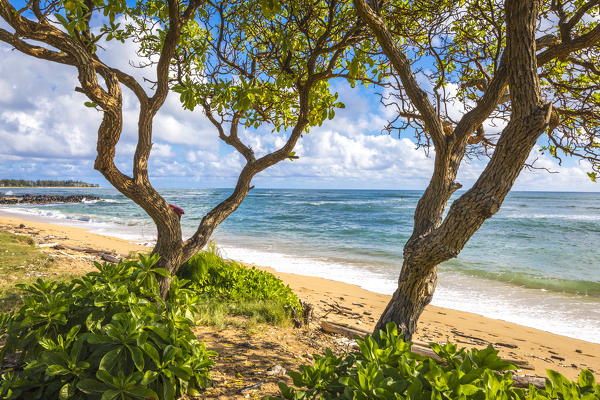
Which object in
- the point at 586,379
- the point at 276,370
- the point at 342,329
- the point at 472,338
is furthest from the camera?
the point at 472,338

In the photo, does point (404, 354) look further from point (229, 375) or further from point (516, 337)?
point (516, 337)

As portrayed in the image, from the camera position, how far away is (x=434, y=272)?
11.6 feet

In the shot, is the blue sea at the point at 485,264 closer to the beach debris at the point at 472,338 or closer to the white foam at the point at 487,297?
the white foam at the point at 487,297

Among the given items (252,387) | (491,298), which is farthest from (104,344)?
(491,298)

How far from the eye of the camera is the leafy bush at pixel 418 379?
4.99ft

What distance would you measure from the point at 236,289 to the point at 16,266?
16.2 feet

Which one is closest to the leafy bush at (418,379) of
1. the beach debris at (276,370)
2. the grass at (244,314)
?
the beach debris at (276,370)

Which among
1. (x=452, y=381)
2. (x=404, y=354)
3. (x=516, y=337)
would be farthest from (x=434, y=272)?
(x=516, y=337)

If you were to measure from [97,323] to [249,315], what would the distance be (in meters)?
3.13

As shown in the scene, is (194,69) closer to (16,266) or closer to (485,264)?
(16,266)

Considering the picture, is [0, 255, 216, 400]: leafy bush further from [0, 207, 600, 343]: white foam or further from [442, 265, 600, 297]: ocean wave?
[442, 265, 600, 297]: ocean wave

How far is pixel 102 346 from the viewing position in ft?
7.13

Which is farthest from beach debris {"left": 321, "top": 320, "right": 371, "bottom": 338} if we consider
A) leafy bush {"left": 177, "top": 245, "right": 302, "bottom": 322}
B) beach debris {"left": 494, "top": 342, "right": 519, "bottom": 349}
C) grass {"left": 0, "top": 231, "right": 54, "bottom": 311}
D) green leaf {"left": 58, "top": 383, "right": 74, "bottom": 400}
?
grass {"left": 0, "top": 231, "right": 54, "bottom": 311}

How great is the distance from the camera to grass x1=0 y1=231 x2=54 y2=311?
205 inches
